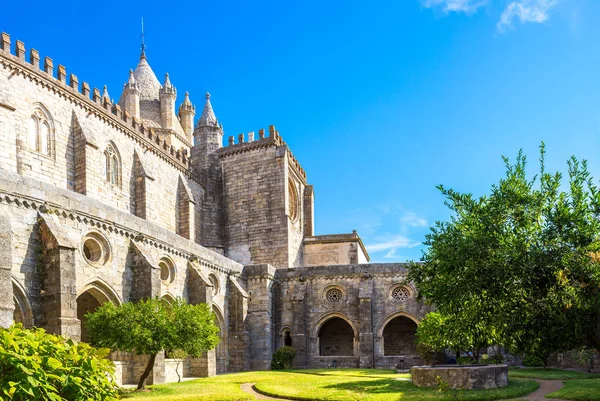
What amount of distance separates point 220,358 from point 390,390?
45.6ft

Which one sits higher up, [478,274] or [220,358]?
[478,274]

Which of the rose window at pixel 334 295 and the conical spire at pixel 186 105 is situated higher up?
the conical spire at pixel 186 105

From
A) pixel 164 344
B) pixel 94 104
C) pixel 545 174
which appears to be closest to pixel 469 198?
pixel 545 174

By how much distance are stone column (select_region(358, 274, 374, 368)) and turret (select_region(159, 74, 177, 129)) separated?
2675cm

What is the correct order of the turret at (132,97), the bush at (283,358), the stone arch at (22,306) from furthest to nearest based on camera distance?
the turret at (132,97) → the bush at (283,358) → the stone arch at (22,306)

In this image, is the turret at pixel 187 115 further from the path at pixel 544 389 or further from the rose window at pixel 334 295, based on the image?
the path at pixel 544 389

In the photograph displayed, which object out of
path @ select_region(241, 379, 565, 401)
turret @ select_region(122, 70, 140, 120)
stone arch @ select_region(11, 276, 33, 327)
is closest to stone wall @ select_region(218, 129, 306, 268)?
turret @ select_region(122, 70, 140, 120)

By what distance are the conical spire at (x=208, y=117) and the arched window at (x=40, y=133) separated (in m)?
16.3

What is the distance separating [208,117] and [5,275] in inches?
1210

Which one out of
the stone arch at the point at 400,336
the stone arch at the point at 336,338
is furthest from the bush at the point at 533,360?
the stone arch at the point at 336,338

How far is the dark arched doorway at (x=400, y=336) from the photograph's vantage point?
39.4 metres

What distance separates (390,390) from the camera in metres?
18.4

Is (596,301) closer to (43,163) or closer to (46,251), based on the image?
(46,251)

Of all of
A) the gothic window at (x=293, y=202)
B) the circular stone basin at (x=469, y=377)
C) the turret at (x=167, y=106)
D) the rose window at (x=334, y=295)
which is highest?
the turret at (x=167, y=106)
